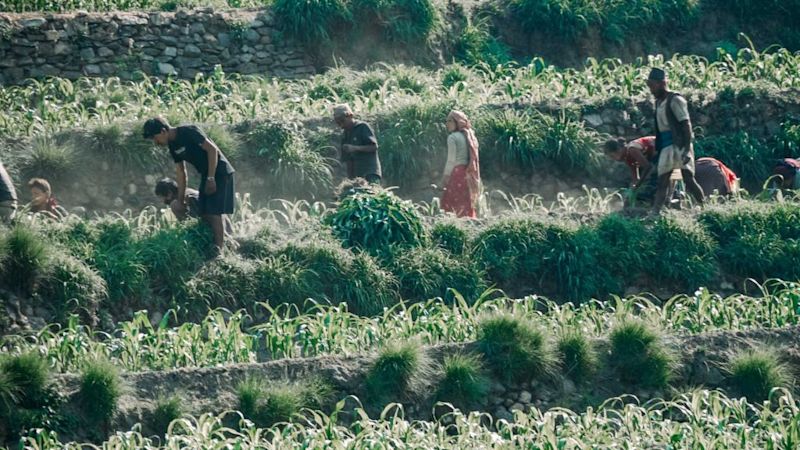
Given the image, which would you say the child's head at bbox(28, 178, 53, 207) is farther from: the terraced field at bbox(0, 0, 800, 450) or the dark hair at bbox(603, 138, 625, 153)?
the dark hair at bbox(603, 138, 625, 153)

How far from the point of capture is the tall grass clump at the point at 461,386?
14062mm

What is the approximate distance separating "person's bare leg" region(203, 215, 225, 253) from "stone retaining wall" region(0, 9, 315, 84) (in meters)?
5.11

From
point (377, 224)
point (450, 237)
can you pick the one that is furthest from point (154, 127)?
point (450, 237)

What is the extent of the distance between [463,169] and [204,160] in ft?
9.34

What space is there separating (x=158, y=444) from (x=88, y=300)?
7.26 feet

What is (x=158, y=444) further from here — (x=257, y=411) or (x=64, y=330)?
(x=64, y=330)

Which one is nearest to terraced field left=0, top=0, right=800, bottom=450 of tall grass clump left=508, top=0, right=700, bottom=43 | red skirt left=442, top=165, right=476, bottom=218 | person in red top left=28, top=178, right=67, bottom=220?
red skirt left=442, top=165, right=476, bottom=218

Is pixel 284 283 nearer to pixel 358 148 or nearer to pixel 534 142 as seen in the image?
pixel 358 148

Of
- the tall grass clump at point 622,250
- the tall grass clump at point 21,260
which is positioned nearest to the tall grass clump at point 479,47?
the tall grass clump at point 622,250

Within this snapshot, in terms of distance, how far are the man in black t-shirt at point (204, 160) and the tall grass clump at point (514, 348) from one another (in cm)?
252

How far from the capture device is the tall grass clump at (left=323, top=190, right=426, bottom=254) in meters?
16.3

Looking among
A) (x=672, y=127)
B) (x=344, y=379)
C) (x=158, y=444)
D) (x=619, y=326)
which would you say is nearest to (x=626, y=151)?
(x=672, y=127)

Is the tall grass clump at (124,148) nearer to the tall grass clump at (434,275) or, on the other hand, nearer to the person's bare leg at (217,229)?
the person's bare leg at (217,229)

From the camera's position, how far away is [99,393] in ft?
43.5
